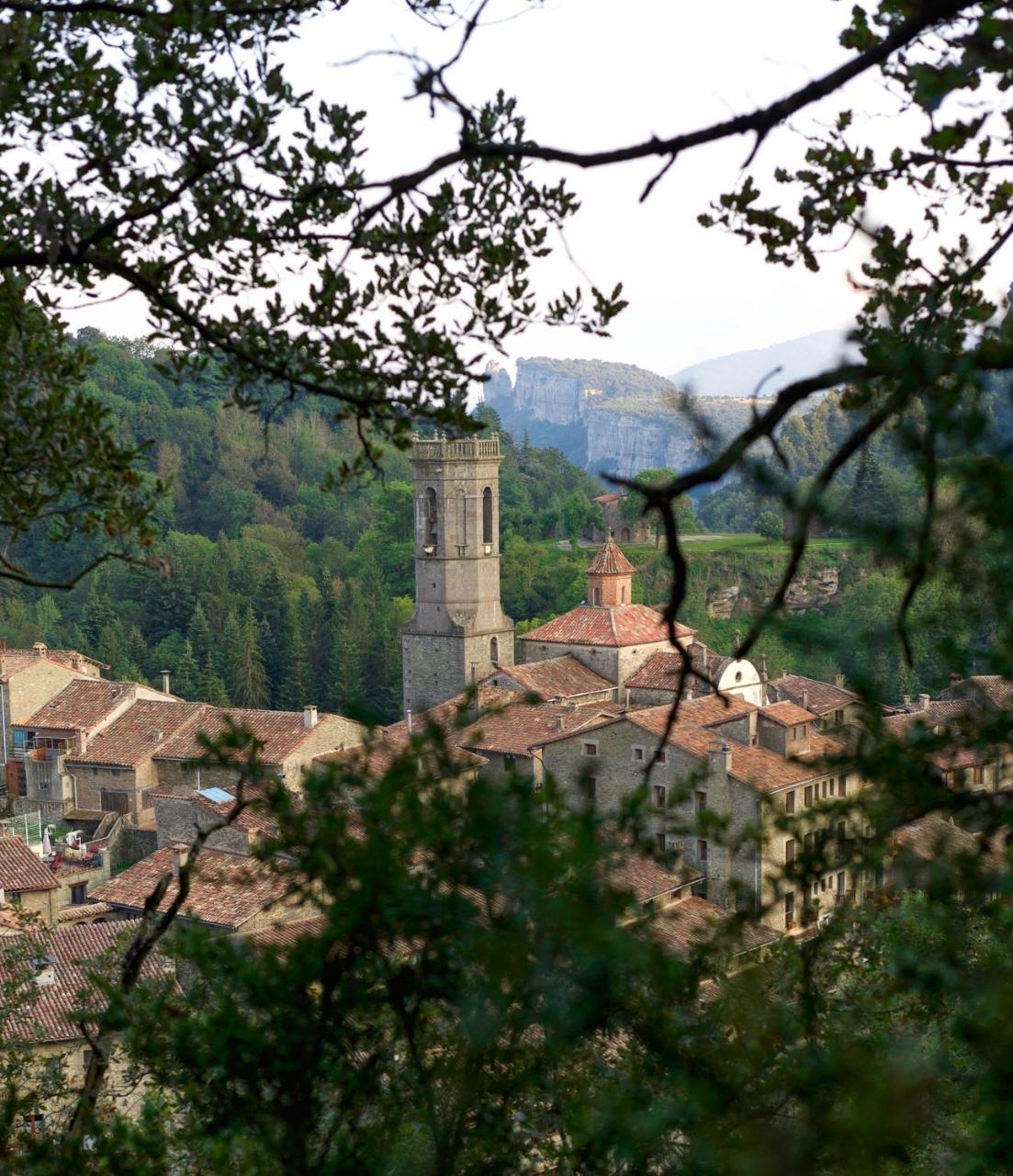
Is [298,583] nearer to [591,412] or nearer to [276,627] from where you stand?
[276,627]

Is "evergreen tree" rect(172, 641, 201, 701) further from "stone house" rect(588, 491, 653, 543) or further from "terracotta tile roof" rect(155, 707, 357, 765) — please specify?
"stone house" rect(588, 491, 653, 543)

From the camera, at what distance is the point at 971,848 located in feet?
10.8

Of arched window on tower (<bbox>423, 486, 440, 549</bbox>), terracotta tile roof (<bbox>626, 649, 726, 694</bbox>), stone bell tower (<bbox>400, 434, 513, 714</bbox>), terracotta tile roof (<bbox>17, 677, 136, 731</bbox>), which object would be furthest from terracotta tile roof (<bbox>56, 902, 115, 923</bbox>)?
arched window on tower (<bbox>423, 486, 440, 549</bbox>)

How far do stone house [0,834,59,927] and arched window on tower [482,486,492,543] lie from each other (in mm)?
23600

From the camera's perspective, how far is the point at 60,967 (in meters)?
17.7

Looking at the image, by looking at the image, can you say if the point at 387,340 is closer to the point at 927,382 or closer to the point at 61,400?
the point at 61,400

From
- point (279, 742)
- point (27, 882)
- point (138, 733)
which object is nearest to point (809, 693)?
point (279, 742)

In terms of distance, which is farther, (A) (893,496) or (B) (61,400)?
(B) (61,400)

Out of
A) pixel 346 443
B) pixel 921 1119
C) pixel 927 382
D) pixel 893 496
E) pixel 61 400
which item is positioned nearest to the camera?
pixel 921 1119

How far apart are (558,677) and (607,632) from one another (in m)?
2.00

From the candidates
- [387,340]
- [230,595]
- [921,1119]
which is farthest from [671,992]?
[230,595]

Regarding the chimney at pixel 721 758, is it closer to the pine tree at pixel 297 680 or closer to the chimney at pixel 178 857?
the chimney at pixel 178 857

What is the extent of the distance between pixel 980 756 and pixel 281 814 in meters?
1.64

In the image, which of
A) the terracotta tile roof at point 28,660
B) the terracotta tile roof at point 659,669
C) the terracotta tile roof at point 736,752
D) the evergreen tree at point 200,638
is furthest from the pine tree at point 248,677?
the terracotta tile roof at point 736,752
